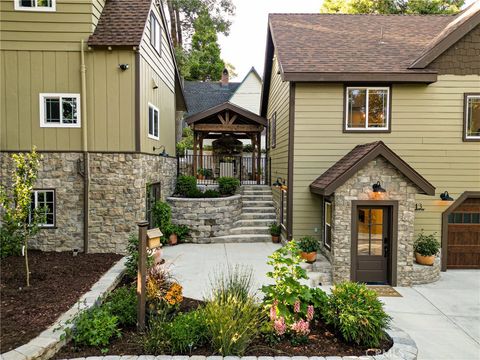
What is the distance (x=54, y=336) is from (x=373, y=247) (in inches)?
275

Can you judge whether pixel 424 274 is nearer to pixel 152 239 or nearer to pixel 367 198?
pixel 367 198

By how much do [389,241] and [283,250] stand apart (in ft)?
15.0

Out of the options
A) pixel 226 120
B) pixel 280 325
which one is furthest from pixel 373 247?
pixel 226 120

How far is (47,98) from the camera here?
8.52 meters

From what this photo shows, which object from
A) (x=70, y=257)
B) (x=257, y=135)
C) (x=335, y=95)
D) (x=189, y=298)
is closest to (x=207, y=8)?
(x=257, y=135)

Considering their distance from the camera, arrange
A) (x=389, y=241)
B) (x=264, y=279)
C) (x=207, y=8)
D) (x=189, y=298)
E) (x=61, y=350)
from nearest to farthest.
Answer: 1. (x=61, y=350)
2. (x=189, y=298)
3. (x=264, y=279)
4. (x=389, y=241)
5. (x=207, y=8)

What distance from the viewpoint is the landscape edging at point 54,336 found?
12.9 ft

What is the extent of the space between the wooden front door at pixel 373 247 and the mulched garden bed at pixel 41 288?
6.08 meters

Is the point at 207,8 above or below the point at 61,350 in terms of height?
above

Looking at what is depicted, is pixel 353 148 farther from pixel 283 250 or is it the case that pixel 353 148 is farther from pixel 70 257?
pixel 70 257

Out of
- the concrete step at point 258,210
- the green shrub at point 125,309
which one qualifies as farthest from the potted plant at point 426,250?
the green shrub at point 125,309

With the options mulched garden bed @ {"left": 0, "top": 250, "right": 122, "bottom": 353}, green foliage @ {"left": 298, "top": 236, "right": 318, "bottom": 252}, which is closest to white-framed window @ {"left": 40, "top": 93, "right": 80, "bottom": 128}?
mulched garden bed @ {"left": 0, "top": 250, "right": 122, "bottom": 353}

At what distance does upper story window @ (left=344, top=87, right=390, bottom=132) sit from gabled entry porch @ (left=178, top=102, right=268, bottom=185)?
16.0 ft

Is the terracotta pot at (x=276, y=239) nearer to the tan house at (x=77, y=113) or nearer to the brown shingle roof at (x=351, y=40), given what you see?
the tan house at (x=77, y=113)
